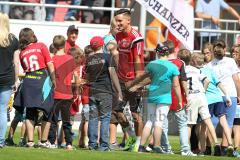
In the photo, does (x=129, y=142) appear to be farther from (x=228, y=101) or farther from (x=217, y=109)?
(x=228, y=101)

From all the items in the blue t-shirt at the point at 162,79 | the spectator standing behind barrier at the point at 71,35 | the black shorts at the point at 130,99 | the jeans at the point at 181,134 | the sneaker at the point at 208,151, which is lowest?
the sneaker at the point at 208,151

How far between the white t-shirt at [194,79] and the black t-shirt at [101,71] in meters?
1.76

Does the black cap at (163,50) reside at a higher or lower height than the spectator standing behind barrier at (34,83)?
higher

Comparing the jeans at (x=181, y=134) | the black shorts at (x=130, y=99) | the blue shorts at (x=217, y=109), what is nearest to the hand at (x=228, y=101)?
the blue shorts at (x=217, y=109)

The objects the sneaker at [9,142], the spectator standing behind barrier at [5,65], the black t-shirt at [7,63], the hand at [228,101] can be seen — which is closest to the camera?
the spectator standing behind barrier at [5,65]

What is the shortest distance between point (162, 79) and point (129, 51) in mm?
988

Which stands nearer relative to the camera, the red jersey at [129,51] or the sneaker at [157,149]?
the sneaker at [157,149]

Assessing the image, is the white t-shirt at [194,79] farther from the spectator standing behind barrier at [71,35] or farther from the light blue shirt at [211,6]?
the light blue shirt at [211,6]

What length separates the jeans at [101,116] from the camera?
64.4ft

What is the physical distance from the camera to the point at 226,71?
21.4 meters

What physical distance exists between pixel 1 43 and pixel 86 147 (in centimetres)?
353

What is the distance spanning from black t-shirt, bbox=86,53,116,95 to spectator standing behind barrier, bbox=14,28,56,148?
0.75 metres

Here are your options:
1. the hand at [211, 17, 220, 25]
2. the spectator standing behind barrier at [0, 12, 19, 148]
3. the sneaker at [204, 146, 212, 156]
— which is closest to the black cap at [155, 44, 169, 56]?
the sneaker at [204, 146, 212, 156]

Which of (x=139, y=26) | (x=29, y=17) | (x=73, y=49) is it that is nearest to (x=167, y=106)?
(x=73, y=49)
